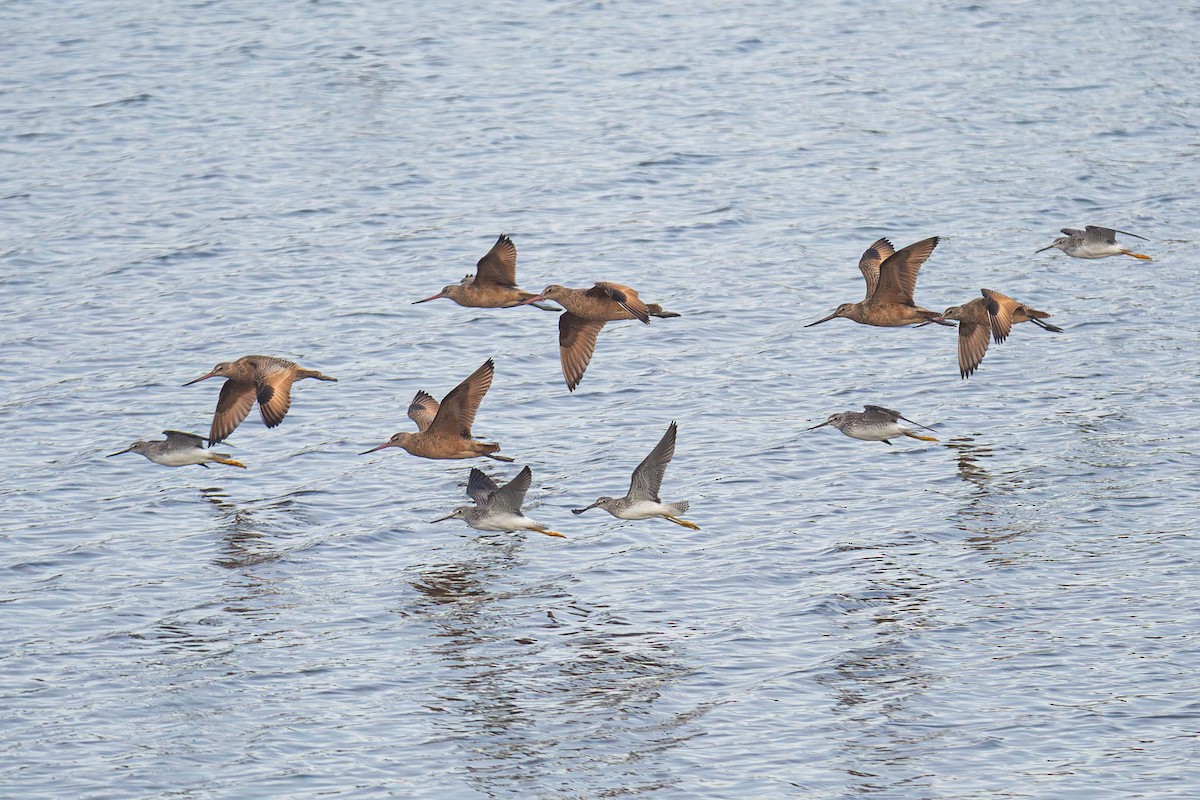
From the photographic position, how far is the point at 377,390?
906 inches

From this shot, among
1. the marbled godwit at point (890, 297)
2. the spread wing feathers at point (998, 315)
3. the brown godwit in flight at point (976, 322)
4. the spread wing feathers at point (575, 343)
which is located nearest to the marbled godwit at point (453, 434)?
the spread wing feathers at point (575, 343)

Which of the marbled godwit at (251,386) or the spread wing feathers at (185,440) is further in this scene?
the spread wing feathers at (185,440)

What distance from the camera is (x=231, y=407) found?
66.9 feet

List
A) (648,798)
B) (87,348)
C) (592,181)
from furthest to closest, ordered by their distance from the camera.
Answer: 1. (592,181)
2. (87,348)
3. (648,798)

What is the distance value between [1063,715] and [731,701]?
287 centimetres

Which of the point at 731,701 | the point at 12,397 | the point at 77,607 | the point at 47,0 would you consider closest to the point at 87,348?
the point at 12,397

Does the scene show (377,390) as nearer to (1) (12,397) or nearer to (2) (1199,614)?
(1) (12,397)

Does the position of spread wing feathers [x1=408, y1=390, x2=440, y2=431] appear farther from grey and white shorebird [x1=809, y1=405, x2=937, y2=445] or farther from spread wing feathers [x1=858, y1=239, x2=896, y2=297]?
spread wing feathers [x1=858, y1=239, x2=896, y2=297]

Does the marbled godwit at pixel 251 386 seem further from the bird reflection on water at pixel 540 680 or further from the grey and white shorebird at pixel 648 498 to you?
the grey and white shorebird at pixel 648 498

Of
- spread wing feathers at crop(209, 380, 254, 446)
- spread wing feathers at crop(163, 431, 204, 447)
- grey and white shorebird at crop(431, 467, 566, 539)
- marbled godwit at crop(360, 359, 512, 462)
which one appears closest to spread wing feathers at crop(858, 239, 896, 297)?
marbled godwit at crop(360, 359, 512, 462)

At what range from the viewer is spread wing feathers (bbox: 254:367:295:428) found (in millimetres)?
19141

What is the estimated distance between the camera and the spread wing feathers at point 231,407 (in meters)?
20.2

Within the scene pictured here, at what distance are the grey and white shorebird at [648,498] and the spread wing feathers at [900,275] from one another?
14.1 ft

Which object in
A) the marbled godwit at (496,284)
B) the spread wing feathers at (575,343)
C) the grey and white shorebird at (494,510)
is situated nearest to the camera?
the grey and white shorebird at (494,510)
